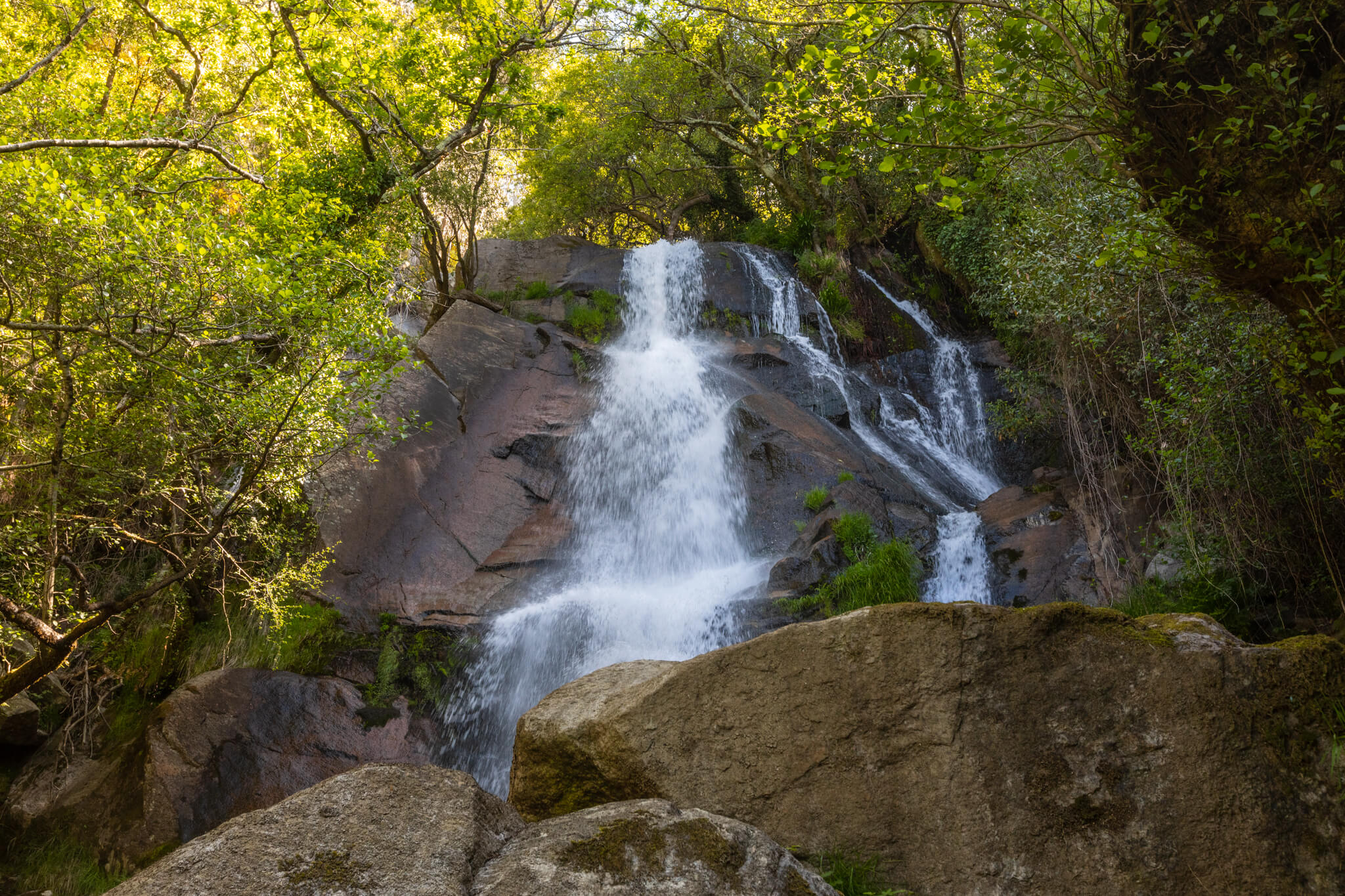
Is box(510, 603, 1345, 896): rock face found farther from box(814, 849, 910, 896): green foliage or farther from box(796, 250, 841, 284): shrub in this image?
box(796, 250, 841, 284): shrub

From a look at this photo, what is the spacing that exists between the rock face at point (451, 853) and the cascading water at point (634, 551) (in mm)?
6040

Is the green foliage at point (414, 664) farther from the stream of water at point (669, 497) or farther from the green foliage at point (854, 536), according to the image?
the green foliage at point (854, 536)

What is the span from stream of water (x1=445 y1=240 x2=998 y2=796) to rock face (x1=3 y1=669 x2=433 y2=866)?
1257 millimetres

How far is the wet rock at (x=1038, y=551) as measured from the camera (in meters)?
9.34

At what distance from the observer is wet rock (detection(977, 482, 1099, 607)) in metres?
9.34

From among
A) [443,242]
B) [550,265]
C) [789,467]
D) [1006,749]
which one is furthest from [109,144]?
[550,265]

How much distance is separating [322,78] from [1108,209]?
10.7 metres

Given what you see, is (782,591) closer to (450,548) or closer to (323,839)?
(450,548)

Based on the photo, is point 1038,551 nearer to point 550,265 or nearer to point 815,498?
point 815,498

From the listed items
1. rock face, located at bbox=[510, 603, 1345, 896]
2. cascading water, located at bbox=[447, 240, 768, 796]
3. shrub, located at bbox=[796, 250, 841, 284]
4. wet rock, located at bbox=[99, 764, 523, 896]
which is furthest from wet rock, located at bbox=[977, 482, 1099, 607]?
shrub, located at bbox=[796, 250, 841, 284]

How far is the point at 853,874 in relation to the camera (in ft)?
12.4

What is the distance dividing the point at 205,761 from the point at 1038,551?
32.5 ft

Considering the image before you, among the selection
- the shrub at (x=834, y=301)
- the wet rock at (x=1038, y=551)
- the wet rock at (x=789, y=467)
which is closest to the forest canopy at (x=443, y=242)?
the wet rock at (x=1038, y=551)

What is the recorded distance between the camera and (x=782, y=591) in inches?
381
